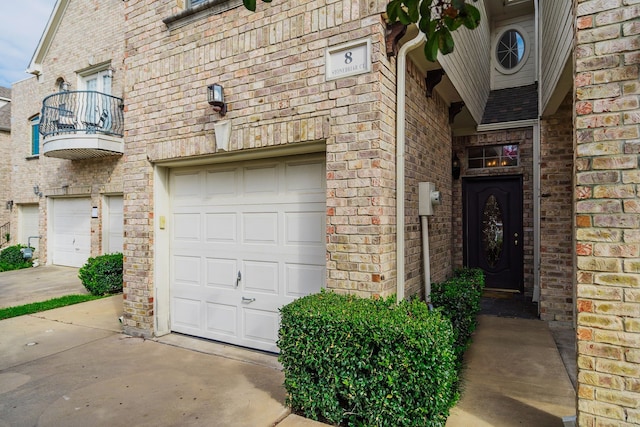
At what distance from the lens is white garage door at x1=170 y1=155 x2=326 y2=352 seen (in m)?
3.72

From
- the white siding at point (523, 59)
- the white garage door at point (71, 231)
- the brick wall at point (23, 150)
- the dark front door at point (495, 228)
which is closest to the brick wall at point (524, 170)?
the dark front door at point (495, 228)

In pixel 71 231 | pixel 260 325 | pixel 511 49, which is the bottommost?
pixel 260 325

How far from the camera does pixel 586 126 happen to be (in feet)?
7.08

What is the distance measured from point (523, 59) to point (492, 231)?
401cm

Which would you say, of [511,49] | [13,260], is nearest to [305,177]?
[511,49]

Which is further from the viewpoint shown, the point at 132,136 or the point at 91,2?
the point at 91,2

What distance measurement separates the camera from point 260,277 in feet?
13.2

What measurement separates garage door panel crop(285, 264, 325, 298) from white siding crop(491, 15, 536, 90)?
6985 mm

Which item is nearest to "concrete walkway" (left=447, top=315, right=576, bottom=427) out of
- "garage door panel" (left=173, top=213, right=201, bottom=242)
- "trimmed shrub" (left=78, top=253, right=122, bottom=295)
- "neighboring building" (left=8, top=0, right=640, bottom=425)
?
"neighboring building" (left=8, top=0, right=640, bottom=425)

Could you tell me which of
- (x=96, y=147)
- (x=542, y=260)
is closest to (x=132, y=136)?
(x=96, y=147)

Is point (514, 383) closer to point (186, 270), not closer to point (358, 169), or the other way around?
point (358, 169)

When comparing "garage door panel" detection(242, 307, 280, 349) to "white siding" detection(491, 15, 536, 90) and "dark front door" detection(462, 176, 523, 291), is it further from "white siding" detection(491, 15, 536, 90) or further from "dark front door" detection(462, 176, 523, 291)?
"white siding" detection(491, 15, 536, 90)

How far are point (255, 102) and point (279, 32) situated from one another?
28.0 inches

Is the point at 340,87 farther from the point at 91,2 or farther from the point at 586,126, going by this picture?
the point at 91,2
